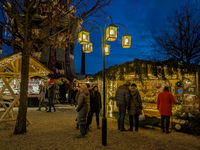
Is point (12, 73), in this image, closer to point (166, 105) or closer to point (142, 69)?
point (142, 69)

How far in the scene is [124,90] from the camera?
247 inches

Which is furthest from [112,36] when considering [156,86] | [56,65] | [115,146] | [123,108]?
[56,65]

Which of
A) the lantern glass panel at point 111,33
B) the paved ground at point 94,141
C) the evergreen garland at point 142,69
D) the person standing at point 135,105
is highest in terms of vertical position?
the lantern glass panel at point 111,33

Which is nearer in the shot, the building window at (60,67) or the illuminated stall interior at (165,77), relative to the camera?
the illuminated stall interior at (165,77)

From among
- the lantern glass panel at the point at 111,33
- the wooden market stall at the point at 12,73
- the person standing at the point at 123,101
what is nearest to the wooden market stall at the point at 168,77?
the person standing at the point at 123,101

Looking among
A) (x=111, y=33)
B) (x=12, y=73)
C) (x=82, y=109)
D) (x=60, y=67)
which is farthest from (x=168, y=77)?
(x=60, y=67)

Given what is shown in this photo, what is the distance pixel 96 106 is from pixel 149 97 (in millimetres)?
4359

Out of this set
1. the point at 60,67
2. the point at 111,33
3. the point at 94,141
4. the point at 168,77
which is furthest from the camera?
the point at 60,67

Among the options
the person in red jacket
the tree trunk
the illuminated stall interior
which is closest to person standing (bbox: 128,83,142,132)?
the person in red jacket

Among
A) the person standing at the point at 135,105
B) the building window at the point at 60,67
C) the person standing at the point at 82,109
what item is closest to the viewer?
the person standing at the point at 82,109

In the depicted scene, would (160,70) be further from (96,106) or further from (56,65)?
(56,65)

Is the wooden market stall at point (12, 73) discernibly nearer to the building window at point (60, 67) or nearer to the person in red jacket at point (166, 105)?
the person in red jacket at point (166, 105)

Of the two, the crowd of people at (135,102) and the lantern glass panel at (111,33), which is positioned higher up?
the lantern glass panel at (111,33)

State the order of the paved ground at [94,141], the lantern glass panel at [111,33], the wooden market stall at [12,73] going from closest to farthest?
the paved ground at [94,141]
the lantern glass panel at [111,33]
the wooden market stall at [12,73]
